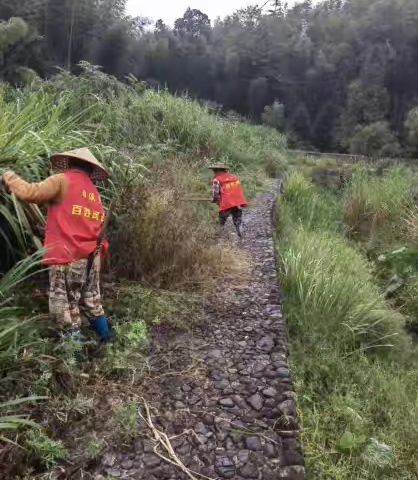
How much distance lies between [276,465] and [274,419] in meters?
0.26

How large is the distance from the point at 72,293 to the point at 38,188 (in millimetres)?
579

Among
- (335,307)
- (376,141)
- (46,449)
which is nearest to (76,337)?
(46,449)

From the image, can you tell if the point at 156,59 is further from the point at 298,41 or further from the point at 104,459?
the point at 104,459

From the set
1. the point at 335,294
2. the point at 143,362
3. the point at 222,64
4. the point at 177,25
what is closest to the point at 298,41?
the point at 222,64

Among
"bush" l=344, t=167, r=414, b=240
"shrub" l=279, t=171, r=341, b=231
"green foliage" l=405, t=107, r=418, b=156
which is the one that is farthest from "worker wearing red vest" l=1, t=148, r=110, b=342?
"green foliage" l=405, t=107, r=418, b=156

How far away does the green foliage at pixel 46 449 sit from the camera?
167cm

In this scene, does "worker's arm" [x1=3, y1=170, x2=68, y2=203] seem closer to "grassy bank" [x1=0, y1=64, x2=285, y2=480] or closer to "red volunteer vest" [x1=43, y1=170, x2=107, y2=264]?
"red volunteer vest" [x1=43, y1=170, x2=107, y2=264]

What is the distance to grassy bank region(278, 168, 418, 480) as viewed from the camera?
2.38 meters

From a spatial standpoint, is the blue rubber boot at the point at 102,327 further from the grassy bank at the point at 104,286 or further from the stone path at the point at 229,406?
the stone path at the point at 229,406

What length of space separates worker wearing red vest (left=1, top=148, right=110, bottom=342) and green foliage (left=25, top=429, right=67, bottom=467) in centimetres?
56

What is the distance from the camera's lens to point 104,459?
1.76 metres

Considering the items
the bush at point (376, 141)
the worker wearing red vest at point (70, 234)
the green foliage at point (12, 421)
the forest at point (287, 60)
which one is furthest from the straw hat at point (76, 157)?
the bush at point (376, 141)

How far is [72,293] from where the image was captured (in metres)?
2.33

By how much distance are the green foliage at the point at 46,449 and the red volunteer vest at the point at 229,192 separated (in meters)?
3.35
